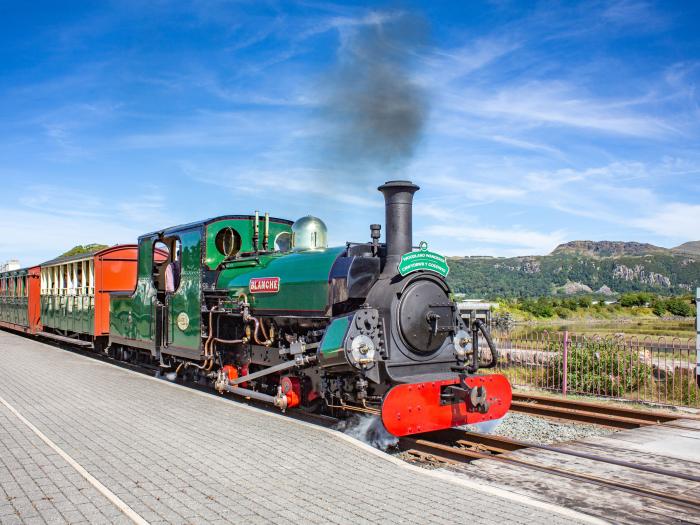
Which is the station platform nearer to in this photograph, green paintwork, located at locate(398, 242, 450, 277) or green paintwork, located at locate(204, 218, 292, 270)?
green paintwork, located at locate(398, 242, 450, 277)

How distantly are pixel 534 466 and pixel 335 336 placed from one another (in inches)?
97.2

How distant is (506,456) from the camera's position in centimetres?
629

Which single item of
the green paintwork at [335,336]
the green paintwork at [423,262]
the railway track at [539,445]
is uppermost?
the green paintwork at [423,262]

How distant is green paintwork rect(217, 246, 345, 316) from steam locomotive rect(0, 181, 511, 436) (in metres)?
0.02

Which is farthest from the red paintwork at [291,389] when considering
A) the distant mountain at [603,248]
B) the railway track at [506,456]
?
the distant mountain at [603,248]

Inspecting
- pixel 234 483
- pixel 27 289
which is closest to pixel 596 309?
pixel 27 289

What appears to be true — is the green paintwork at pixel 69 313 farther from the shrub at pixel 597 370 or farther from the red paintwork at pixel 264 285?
the shrub at pixel 597 370

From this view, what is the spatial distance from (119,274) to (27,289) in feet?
28.9

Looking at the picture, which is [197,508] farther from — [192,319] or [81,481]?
[192,319]

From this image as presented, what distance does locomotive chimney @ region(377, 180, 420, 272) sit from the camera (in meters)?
7.23

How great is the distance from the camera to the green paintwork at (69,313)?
15873 mm

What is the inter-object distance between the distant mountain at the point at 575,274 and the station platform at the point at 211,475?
102 m

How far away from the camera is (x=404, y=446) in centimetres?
702

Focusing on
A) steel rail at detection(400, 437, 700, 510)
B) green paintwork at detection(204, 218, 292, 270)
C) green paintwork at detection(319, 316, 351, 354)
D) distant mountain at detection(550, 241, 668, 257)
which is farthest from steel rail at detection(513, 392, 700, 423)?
distant mountain at detection(550, 241, 668, 257)
